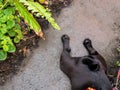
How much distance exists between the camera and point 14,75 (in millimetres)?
5207

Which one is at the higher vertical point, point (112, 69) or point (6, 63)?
point (6, 63)

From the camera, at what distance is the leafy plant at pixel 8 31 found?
16.5ft

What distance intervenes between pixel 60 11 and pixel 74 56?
0.68 meters

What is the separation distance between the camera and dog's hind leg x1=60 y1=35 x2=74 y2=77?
5301mm

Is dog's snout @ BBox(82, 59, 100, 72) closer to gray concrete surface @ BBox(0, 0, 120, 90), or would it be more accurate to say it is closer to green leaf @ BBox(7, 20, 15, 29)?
gray concrete surface @ BBox(0, 0, 120, 90)

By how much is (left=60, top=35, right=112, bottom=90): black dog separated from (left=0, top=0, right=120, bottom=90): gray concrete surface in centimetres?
16

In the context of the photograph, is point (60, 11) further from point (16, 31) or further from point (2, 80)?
point (2, 80)

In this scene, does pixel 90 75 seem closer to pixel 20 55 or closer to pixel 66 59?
pixel 66 59

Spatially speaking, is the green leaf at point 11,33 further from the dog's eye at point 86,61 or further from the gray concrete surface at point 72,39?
the dog's eye at point 86,61

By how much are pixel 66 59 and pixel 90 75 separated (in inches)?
21.6

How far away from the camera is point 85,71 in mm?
5023

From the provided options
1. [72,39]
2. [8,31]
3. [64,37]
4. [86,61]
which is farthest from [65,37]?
[8,31]

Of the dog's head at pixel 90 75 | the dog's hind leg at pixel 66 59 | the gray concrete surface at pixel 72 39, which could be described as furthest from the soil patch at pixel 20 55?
the dog's head at pixel 90 75

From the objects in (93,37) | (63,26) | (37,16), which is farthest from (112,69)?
(37,16)
